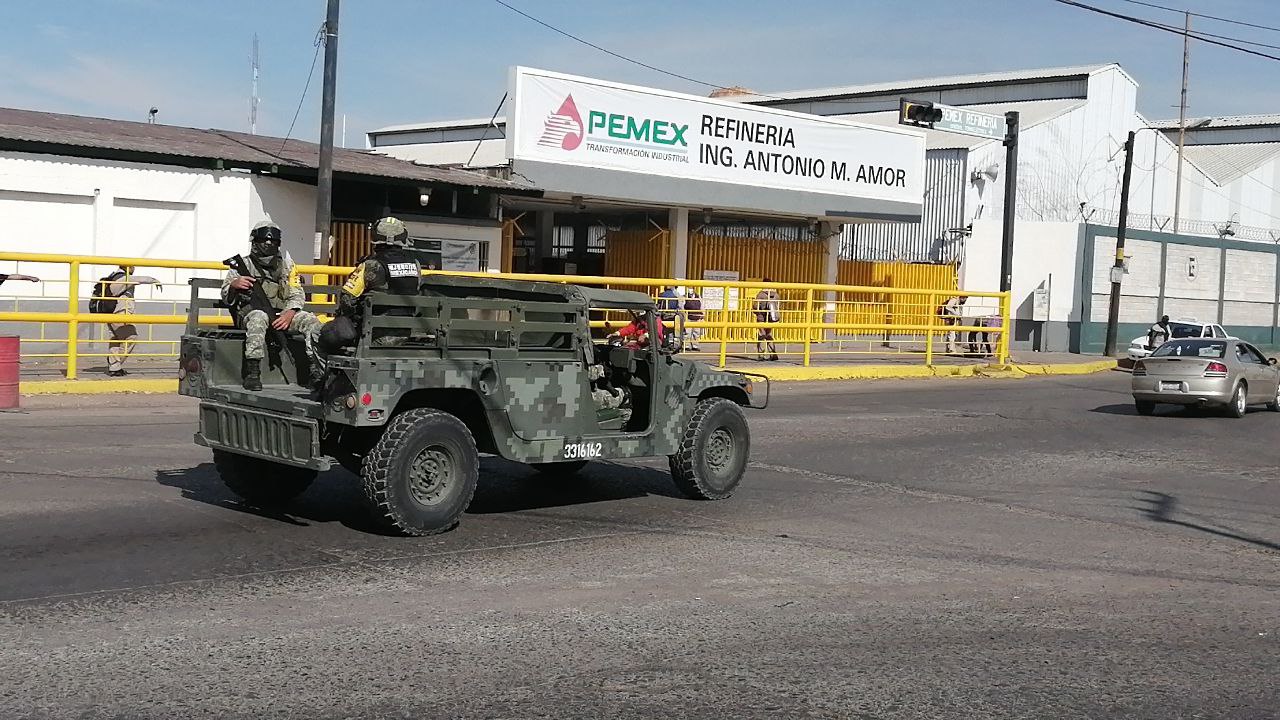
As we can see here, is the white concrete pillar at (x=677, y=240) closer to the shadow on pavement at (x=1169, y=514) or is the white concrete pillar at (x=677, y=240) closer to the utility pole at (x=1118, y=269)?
the utility pole at (x=1118, y=269)

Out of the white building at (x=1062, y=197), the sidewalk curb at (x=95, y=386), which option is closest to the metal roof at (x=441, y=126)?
the white building at (x=1062, y=197)

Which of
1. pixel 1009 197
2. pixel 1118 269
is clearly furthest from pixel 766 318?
pixel 1118 269

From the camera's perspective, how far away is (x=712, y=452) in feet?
34.2

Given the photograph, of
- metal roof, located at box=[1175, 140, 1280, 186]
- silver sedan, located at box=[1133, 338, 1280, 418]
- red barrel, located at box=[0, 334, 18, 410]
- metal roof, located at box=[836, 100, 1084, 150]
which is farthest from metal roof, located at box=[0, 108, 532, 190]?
metal roof, located at box=[1175, 140, 1280, 186]

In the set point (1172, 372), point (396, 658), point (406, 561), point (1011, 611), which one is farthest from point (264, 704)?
point (1172, 372)

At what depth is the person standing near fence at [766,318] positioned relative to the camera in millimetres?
23281

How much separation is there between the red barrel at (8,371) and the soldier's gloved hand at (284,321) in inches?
248

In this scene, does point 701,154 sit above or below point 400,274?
above

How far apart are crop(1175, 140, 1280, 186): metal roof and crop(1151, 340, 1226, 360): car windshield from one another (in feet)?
140

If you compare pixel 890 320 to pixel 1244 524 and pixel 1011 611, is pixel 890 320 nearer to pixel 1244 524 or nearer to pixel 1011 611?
pixel 1244 524

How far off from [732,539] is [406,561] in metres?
2.34

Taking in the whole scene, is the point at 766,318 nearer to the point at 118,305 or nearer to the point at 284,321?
the point at 118,305

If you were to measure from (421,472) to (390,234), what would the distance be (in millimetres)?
1652

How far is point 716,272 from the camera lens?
107 ft
